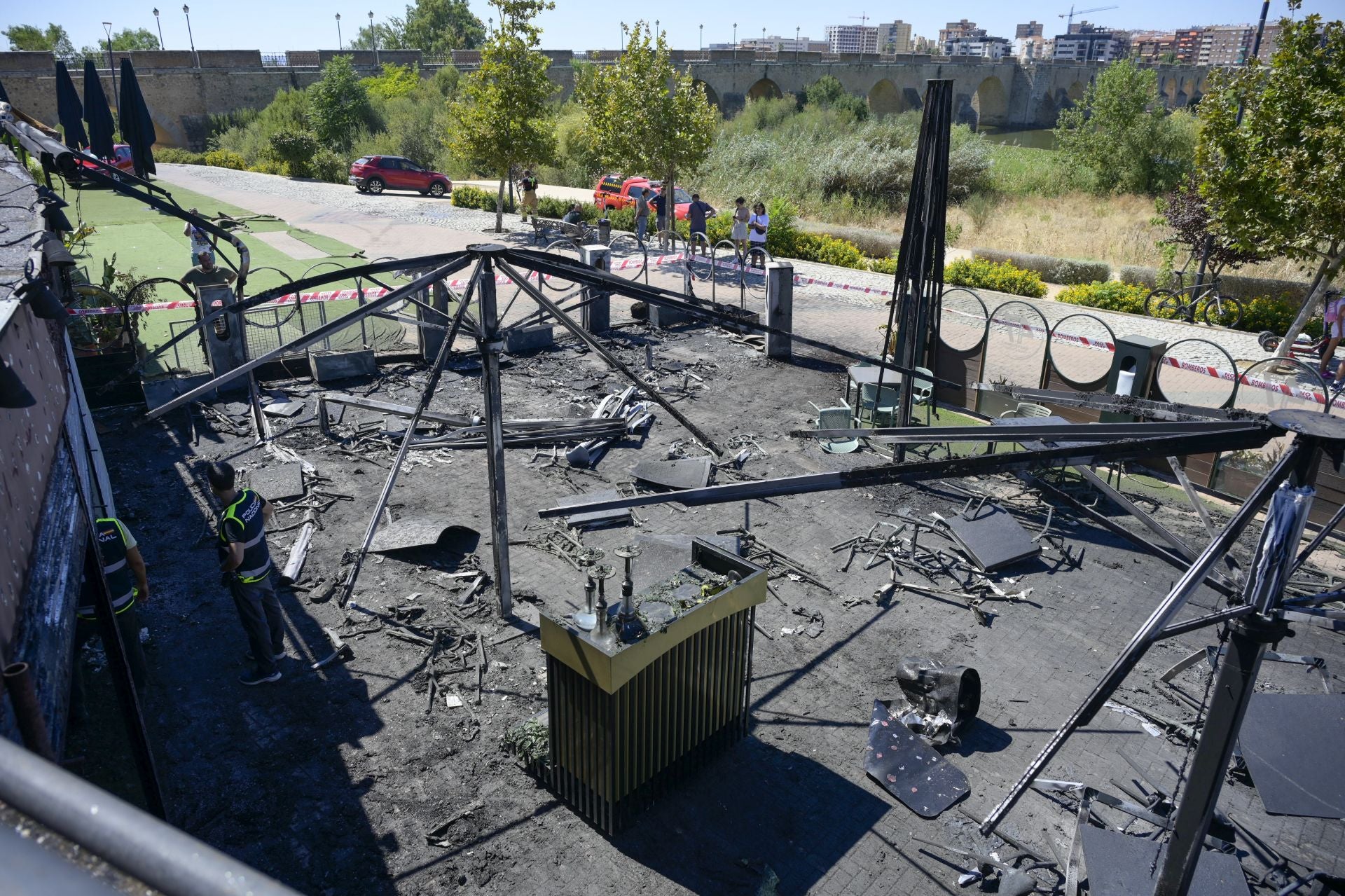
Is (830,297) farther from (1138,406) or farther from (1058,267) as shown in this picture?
(1138,406)

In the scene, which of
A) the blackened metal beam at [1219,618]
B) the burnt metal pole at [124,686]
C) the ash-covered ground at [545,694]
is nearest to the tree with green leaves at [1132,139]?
the ash-covered ground at [545,694]

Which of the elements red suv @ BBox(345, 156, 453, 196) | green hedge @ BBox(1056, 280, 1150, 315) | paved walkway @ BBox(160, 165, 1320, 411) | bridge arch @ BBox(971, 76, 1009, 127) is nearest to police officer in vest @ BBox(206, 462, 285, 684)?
paved walkway @ BBox(160, 165, 1320, 411)

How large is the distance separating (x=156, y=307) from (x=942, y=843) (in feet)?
59.4

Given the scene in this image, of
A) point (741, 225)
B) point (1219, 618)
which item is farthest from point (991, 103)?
point (1219, 618)

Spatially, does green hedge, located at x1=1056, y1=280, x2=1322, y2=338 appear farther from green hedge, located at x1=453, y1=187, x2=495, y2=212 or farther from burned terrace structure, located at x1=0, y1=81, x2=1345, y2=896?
green hedge, located at x1=453, y1=187, x2=495, y2=212

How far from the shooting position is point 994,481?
1170cm

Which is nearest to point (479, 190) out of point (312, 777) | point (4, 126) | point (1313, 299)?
point (4, 126)

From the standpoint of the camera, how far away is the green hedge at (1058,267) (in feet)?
79.8

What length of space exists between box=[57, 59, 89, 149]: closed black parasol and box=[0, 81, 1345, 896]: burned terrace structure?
26.1ft

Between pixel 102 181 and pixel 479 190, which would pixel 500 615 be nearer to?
pixel 102 181

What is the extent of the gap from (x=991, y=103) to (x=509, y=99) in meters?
68.1

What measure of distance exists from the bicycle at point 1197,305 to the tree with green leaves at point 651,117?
1297 cm

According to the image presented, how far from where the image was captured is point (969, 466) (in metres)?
3.98

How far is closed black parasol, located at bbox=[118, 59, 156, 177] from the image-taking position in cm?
1433
